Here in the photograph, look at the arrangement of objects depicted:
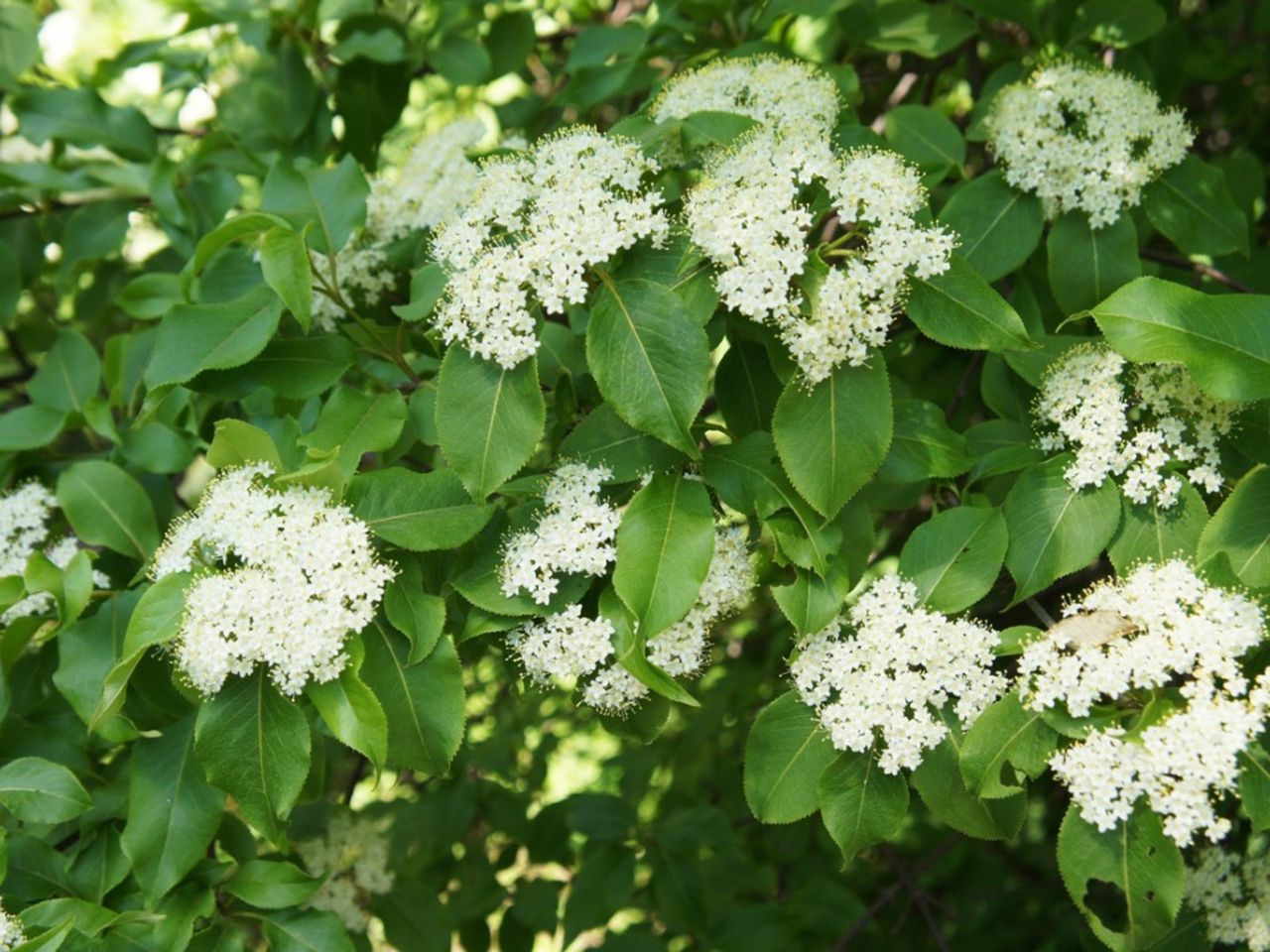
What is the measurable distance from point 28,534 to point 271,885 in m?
1.04

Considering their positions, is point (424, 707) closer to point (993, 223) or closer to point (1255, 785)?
point (1255, 785)

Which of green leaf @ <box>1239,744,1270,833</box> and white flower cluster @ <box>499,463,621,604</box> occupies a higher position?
white flower cluster @ <box>499,463,621,604</box>

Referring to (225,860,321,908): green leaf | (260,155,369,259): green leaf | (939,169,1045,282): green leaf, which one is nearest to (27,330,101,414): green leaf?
(260,155,369,259): green leaf

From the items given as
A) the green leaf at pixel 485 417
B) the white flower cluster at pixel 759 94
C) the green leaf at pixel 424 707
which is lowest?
the green leaf at pixel 424 707

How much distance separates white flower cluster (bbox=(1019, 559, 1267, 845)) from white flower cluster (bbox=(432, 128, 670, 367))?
102cm

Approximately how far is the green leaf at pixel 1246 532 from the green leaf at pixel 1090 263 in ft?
2.12

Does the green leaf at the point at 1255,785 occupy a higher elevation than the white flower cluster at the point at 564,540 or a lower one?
lower

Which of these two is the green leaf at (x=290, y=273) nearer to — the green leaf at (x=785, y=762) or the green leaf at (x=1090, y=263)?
the green leaf at (x=785, y=762)

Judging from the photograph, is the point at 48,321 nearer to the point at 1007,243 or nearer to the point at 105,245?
the point at 105,245

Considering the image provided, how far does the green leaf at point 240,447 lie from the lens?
221 cm

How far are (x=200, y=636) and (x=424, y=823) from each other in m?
1.97

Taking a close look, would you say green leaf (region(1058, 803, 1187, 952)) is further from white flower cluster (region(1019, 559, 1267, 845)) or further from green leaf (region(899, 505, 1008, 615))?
green leaf (region(899, 505, 1008, 615))

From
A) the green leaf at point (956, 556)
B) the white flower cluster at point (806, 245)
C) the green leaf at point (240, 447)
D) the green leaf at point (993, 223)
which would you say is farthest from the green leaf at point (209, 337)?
the green leaf at point (993, 223)

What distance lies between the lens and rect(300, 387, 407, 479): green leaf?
2291mm
